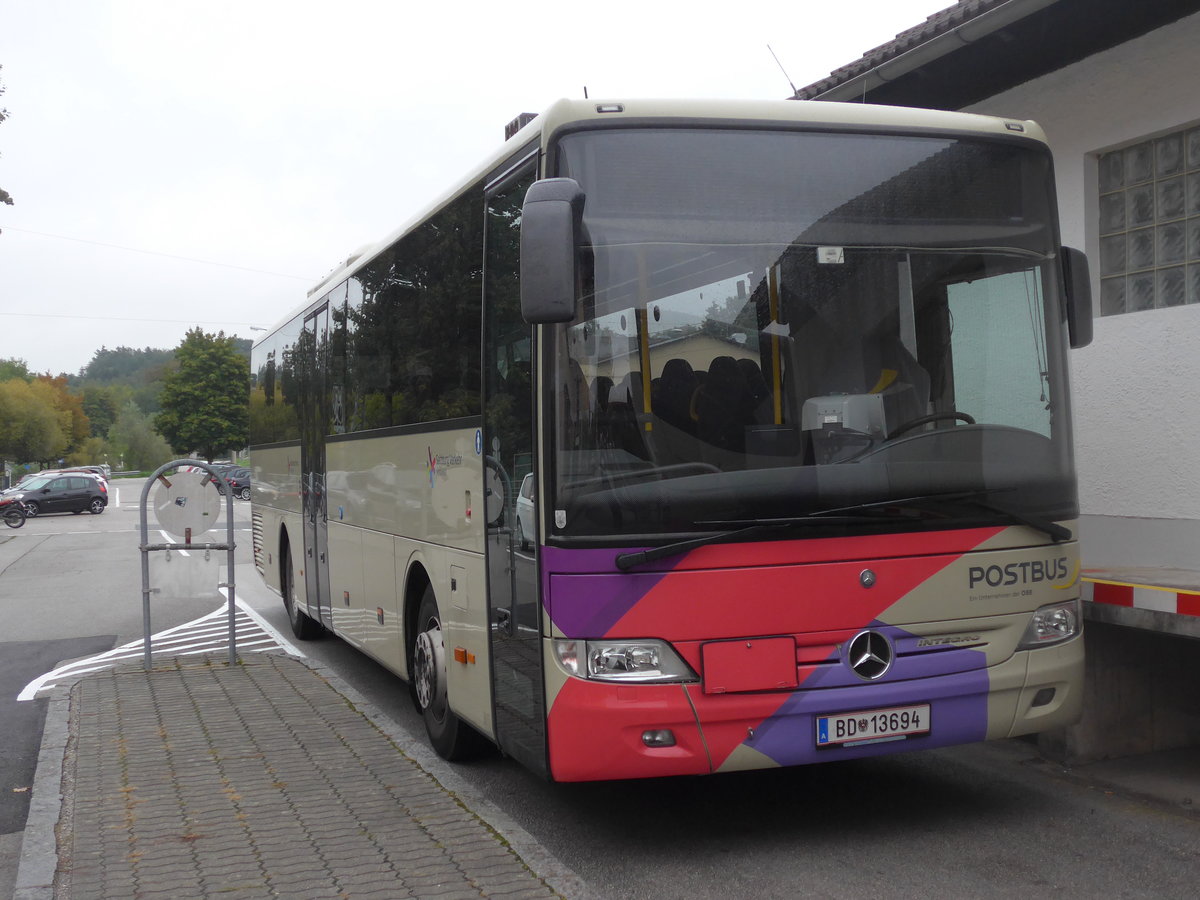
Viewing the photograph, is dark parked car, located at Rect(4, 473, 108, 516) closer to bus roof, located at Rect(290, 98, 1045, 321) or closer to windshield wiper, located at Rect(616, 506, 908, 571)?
bus roof, located at Rect(290, 98, 1045, 321)

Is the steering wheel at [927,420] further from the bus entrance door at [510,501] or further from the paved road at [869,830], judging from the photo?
the paved road at [869,830]

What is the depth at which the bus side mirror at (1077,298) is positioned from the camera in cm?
573

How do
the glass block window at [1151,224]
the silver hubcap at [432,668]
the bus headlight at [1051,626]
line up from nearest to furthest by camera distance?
the bus headlight at [1051,626] < the silver hubcap at [432,668] < the glass block window at [1151,224]

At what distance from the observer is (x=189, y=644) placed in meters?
13.1

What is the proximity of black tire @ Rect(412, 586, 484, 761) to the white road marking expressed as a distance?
164 inches

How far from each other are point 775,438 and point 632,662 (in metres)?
1.03

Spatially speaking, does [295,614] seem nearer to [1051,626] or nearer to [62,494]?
[1051,626]

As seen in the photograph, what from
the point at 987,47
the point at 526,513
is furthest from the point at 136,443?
the point at 526,513

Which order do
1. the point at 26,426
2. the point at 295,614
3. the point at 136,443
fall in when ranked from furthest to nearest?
1. the point at 136,443
2. the point at 26,426
3. the point at 295,614

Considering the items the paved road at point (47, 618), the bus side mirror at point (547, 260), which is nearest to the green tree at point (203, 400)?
the paved road at point (47, 618)

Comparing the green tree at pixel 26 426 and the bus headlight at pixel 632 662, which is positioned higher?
the green tree at pixel 26 426

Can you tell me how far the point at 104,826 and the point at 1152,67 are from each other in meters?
7.42

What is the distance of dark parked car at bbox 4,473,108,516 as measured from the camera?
157ft

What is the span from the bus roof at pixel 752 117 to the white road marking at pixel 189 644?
706 centimetres
